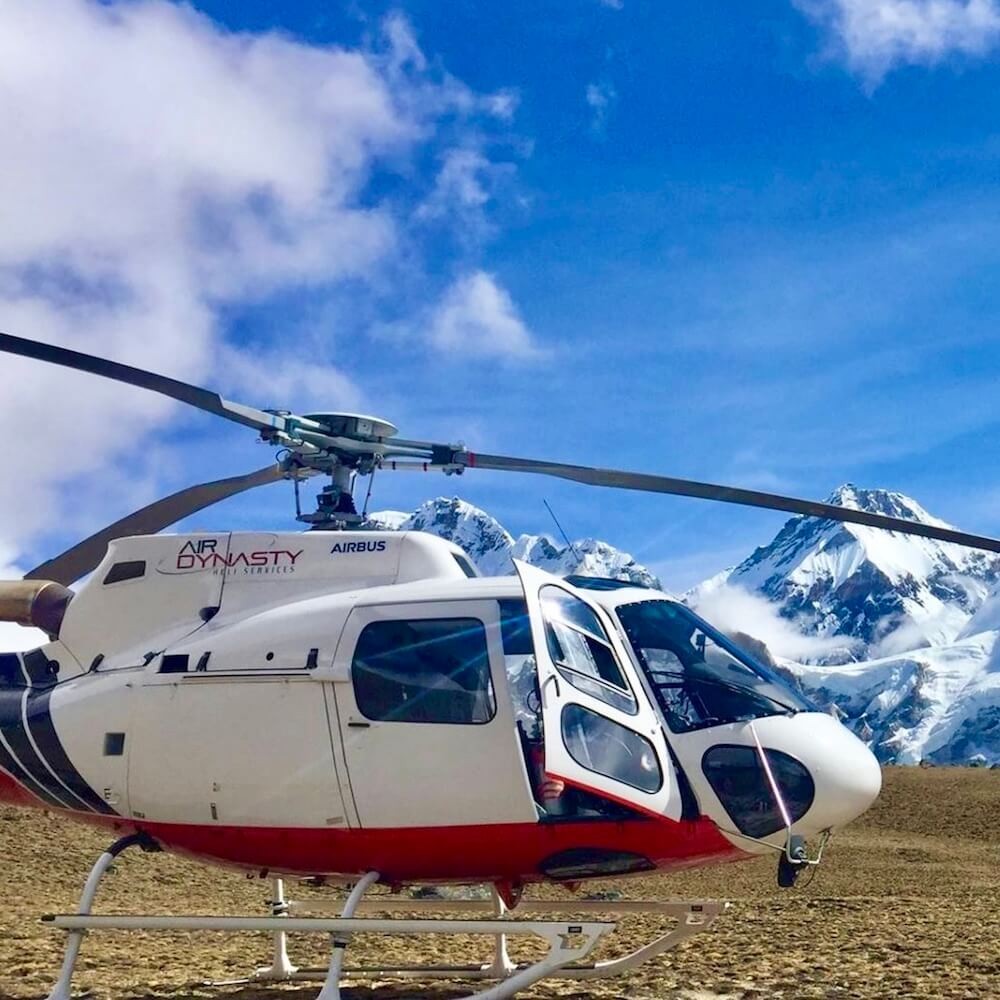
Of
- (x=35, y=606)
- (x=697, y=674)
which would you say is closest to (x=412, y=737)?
(x=697, y=674)

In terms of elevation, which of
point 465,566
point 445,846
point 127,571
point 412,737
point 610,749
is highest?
point 127,571

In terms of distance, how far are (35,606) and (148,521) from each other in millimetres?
1238

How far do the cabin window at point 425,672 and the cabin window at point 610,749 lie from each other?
2.10 ft

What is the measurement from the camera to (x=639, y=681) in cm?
902

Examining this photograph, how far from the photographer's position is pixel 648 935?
13.6 meters

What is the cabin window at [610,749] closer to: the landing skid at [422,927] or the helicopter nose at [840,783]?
the landing skid at [422,927]

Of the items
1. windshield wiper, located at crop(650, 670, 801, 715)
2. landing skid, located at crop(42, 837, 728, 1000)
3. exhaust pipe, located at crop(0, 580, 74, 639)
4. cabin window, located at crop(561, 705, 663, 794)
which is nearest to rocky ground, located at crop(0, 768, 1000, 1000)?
landing skid, located at crop(42, 837, 728, 1000)

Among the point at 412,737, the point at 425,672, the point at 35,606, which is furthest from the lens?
the point at 35,606

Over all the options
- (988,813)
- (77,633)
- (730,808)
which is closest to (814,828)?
(730,808)

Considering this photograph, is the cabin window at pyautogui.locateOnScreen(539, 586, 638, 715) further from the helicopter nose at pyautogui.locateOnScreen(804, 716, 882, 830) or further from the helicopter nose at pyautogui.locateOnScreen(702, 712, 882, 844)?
the helicopter nose at pyautogui.locateOnScreen(804, 716, 882, 830)

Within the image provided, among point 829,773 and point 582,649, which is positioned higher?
point 582,649

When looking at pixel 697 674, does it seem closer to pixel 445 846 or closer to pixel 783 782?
pixel 783 782

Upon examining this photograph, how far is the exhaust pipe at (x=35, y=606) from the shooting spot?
10781mm

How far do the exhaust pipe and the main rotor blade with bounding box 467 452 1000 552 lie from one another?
3.87 meters
